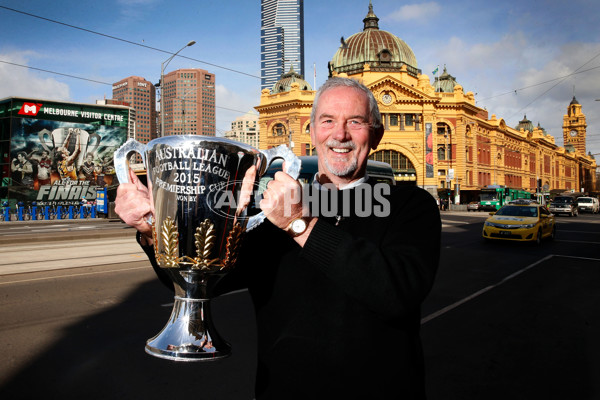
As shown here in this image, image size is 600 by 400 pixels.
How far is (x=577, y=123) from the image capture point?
435ft

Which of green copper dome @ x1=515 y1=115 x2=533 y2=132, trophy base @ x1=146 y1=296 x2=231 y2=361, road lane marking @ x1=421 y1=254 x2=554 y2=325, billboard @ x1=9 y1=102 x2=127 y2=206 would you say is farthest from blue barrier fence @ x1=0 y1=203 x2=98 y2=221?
green copper dome @ x1=515 y1=115 x2=533 y2=132

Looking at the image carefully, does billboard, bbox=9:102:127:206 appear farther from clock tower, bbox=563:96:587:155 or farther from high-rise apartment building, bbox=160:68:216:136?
clock tower, bbox=563:96:587:155

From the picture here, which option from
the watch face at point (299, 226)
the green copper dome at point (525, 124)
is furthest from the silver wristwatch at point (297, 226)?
the green copper dome at point (525, 124)

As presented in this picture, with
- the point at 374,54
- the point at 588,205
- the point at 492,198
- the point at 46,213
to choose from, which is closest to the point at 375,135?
the point at 46,213

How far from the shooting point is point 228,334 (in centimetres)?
483

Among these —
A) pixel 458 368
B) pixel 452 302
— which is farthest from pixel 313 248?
pixel 452 302

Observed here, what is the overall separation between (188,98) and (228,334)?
2813 centimetres

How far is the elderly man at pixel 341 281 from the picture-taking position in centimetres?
125

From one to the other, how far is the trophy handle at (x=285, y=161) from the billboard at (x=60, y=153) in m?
35.4

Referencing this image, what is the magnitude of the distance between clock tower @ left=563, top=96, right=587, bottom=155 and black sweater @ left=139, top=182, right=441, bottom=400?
15634 cm

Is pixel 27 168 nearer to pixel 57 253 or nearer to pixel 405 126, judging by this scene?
pixel 57 253

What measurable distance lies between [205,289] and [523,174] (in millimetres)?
89436

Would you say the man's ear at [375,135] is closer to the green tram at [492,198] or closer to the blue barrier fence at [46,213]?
the blue barrier fence at [46,213]

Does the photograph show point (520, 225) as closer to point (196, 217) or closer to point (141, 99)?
point (196, 217)
